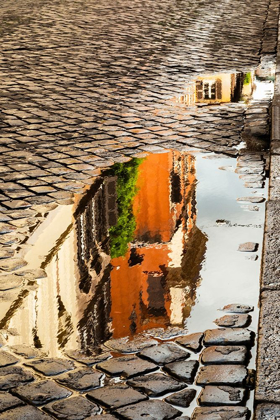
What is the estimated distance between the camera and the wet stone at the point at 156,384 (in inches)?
139

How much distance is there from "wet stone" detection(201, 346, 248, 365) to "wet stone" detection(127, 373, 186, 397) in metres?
0.24

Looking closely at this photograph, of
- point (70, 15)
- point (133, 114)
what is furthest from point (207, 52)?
point (70, 15)

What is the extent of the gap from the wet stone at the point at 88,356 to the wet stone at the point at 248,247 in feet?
4.91

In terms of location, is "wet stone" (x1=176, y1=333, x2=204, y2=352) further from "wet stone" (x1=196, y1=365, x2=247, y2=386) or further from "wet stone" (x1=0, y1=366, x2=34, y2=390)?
"wet stone" (x1=0, y1=366, x2=34, y2=390)

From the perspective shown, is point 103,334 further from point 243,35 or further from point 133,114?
point 243,35

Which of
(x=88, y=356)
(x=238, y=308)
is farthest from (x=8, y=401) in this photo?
(x=238, y=308)

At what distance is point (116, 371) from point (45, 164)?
11.8ft

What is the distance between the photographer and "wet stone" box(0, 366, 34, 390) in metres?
3.65

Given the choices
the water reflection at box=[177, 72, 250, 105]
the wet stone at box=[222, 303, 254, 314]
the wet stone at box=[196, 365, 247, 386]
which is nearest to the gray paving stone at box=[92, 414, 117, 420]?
the wet stone at box=[196, 365, 247, 386]

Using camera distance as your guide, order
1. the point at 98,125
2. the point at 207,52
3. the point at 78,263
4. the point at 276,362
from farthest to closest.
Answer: the point at 207,52 → the point at 98,125 → the point at 78,263 → the point at 276,362

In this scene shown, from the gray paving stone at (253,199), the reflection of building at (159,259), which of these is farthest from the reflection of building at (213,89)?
the gray paving stone at (253,199)

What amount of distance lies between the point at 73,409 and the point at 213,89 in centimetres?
671

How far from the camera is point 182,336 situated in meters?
4.06

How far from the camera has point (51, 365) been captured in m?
3.82
